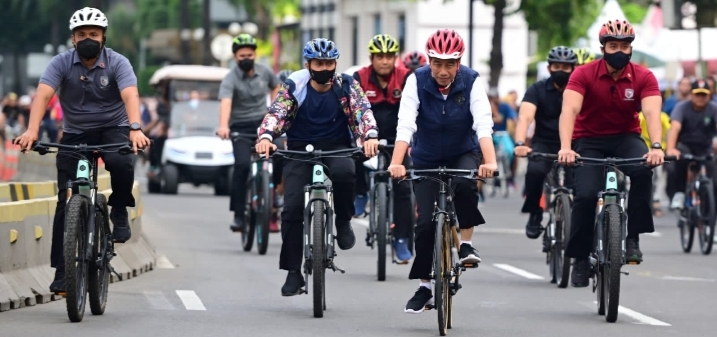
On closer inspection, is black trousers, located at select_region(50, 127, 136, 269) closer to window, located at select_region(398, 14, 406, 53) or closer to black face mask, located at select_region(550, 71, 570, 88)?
black face mask, located at select_region(550, 71, 570, 88)

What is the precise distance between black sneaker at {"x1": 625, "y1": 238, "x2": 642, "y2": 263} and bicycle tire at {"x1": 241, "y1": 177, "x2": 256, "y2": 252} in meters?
5.44

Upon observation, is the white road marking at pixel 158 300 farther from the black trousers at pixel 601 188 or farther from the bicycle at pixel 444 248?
the black trousers at pixel 601 188

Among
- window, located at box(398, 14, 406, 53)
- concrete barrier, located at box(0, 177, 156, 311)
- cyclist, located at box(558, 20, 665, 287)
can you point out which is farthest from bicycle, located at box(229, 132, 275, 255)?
window, located at box(398, 14, 406, 53)

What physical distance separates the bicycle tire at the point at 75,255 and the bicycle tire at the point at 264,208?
18.9ft

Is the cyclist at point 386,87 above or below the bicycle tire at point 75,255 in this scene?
above

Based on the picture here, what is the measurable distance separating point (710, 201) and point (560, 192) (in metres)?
4.60

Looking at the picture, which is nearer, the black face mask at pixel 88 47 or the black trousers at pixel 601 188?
the black face mask at pixel 88 47

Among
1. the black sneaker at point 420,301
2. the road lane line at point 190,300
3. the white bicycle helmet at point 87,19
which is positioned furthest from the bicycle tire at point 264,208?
the black sneaker at point 420,301

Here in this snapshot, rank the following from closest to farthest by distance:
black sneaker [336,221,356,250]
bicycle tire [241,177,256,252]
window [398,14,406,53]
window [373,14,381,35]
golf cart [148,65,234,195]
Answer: black sneaker [336,221,356,250]
bicycle tire [241,177,256,252]
golf cart [148,65,234,195]
window [398,14,406,53]
window [373,14,381,35]

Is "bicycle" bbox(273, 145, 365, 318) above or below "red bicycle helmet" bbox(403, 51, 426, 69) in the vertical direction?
below

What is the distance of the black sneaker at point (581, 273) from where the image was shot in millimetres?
12242

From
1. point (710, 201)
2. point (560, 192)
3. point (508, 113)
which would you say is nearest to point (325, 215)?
point (560, 192)

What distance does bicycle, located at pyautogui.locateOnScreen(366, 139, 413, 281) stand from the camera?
14.4 metres

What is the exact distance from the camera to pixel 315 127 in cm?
1220
